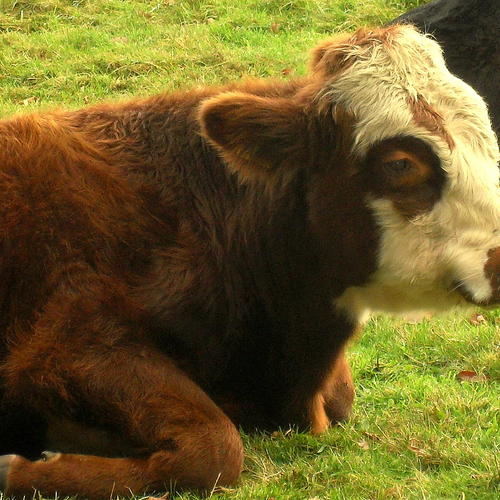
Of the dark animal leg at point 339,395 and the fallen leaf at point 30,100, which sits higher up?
the fallen leaf at point 30,100

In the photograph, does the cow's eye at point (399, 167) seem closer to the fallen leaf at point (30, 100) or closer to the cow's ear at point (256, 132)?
the cow's ear at point (256, 132)

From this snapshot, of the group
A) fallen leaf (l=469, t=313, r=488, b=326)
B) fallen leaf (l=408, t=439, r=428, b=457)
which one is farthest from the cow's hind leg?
fallen leaf (l=469, t=313, r=488, b=326)

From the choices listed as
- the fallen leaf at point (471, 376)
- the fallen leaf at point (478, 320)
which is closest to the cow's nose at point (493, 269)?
the fallen leaf at point (471, 376)

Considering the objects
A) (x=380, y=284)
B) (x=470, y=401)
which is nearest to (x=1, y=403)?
(x=380, y=284)

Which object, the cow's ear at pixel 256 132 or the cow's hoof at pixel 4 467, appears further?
the cow's ear at pixel 256 132

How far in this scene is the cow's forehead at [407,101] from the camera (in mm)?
4207

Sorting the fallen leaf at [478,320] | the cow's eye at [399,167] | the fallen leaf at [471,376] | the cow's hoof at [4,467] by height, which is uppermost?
the cow's eye at [399,167]

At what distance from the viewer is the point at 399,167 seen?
13.8ft

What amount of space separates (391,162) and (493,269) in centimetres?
65

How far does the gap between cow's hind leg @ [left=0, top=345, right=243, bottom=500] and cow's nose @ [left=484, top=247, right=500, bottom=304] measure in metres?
1.33

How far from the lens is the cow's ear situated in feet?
13.8

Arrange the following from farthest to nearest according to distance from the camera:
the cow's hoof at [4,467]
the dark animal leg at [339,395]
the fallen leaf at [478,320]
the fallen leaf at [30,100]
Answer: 1. the fallen leaf at [30,100]
2. the fallen leaf at [478,320]
3. the dark animal leg at [339,395]
4. the cow's hoof at [4,467]

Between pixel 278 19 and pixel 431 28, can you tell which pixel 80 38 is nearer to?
pixel 278 19

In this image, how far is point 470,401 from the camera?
208 inches
